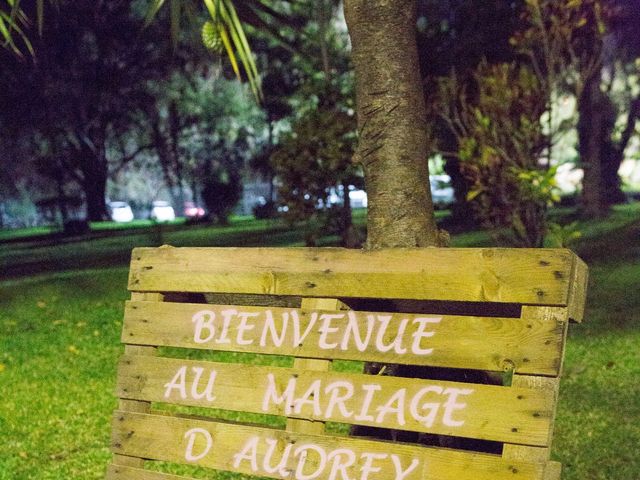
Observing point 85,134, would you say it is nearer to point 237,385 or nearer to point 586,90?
point 586,90

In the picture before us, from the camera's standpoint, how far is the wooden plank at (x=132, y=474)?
4.12m

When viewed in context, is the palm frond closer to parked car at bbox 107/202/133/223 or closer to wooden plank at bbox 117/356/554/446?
wooden plank at bbox 117/356/554/446

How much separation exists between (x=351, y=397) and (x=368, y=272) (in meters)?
0.52

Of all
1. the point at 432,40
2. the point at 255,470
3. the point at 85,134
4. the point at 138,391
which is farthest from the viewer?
the point at 85,134

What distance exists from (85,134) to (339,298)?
1357 inches

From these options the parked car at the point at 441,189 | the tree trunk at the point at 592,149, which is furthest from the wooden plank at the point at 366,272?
the tree trunk at the point at 592,149

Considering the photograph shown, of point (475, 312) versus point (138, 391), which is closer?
point (475, 312)

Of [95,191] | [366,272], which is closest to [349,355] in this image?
[366,272]

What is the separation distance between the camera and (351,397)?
375 centimetres

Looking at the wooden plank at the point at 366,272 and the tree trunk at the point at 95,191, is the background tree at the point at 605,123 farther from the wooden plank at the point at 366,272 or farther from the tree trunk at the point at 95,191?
the tree trunk at the point at 95,191

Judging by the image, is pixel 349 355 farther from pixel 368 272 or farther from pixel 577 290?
pixel 577 290

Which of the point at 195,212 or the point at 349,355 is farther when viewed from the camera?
the point at 195,212

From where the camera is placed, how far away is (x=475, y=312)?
392 cm

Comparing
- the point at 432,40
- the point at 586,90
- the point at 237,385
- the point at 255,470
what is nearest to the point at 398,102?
the point at 237,385
